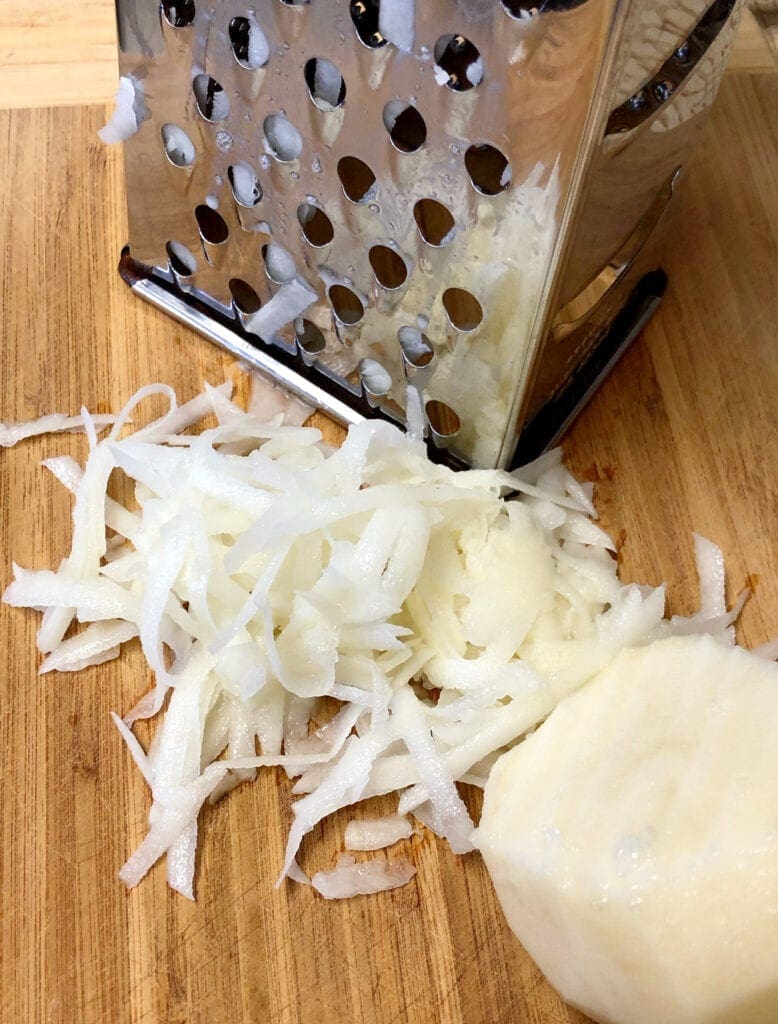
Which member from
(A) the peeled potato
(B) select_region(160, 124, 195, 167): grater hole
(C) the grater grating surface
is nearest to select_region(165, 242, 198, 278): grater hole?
(C) the grater grating surface

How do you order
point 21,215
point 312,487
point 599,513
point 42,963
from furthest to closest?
point 21,215 < point 599,513 < point 312,487 < point 42,963

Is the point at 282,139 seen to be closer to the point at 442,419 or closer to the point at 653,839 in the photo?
the point at 442,419

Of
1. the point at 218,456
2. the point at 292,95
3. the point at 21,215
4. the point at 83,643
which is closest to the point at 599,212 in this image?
the point at 292,95

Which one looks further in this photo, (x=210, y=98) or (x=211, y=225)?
(x=211, y=225)

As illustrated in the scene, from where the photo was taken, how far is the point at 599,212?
36.9 inches

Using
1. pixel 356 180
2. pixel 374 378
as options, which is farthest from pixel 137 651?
pixel 356 180

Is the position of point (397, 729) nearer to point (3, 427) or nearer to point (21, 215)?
point (3, 427)

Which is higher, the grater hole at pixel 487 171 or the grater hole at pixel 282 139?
the grater hole at pixel 487 171

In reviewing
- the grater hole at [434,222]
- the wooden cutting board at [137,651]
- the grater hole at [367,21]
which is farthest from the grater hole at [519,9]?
the wooden cutting board at [137,651]

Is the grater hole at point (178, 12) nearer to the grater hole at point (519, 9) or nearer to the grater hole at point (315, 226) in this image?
the grater hole at point (315, 226)

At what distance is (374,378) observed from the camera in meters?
1.18

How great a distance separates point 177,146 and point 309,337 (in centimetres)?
25

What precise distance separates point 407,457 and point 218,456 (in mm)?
197

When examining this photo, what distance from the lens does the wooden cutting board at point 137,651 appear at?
917 millimetres
